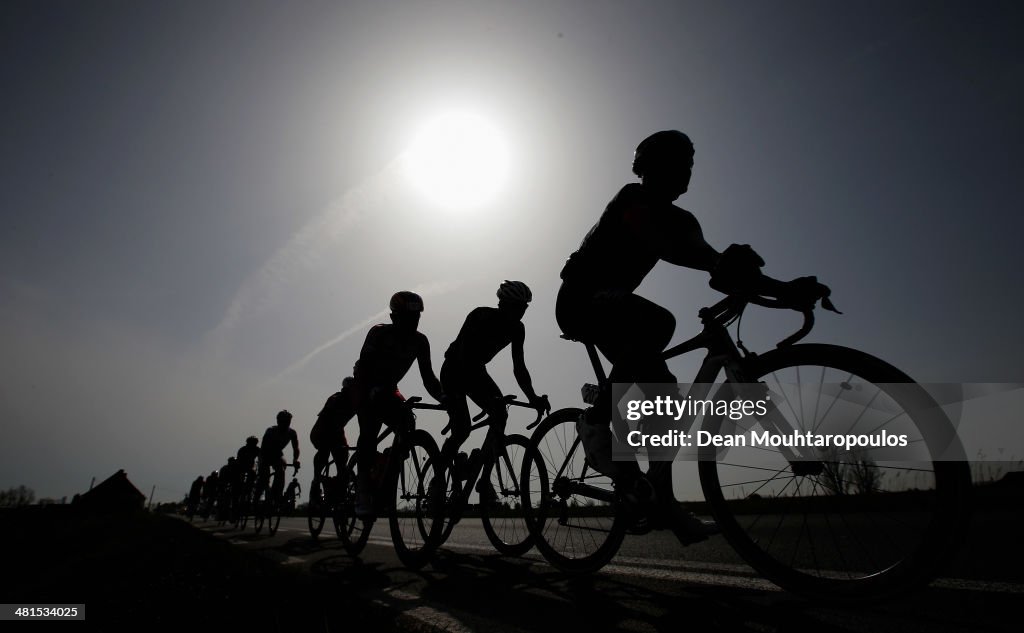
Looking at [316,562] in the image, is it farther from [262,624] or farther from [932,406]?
[932,406]

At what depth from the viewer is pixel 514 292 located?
4.89 meters

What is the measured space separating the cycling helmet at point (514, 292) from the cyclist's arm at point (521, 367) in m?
0.32

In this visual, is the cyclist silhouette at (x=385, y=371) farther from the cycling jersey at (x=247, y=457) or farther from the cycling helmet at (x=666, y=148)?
the cycling jersey at (x=247, y=457)

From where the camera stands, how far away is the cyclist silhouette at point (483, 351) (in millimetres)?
4672

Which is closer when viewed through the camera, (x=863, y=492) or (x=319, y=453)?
(x=863, y=492)

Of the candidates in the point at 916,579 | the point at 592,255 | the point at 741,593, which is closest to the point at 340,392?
the point at 592,255

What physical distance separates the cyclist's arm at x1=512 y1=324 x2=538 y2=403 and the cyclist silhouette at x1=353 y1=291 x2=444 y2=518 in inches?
33.5

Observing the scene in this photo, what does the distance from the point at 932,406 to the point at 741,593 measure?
4.18 ft

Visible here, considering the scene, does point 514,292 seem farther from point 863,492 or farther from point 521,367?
Answer: point 863,492

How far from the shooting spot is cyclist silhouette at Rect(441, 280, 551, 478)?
467 cm

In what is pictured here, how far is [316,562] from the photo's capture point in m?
4.27

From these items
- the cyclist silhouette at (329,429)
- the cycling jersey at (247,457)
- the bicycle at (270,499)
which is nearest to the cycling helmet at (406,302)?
the cyclist silhouette at (329,429)

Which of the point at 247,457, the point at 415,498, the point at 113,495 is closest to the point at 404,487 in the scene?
the point at 415,498

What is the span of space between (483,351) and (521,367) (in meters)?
0.44
